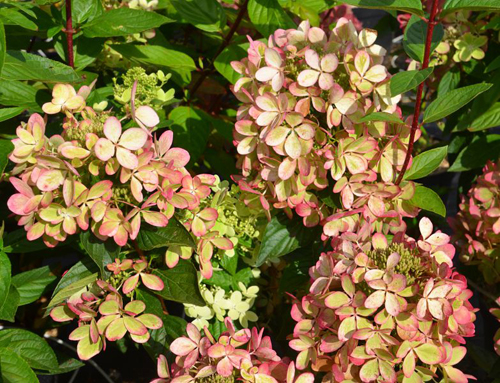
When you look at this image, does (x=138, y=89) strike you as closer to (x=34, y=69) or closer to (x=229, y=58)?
(x=34, y=69)

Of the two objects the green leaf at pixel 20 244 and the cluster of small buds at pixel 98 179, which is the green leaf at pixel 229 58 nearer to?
the cluster of small buds at pixel 98 179

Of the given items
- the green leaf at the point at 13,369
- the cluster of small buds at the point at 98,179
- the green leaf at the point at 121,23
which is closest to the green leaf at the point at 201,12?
the green leaf at the point at 121,23

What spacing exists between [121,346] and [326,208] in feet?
1.63

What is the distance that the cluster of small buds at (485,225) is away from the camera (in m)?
1.30

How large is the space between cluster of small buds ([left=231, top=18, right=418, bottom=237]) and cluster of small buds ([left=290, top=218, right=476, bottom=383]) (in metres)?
0.09

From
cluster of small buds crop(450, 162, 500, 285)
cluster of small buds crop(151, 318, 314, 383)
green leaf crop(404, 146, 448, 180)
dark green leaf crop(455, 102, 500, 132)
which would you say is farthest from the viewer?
dark green leaf crop(455, 102, 500, 132)

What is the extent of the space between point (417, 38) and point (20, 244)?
2.71ft

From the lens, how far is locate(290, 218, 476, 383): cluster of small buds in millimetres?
850

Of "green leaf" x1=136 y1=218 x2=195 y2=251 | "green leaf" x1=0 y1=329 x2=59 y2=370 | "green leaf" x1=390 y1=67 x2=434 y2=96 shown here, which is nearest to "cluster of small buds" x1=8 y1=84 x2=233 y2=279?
"green leaf" x1=136 y1=218 x2=195 y2=251

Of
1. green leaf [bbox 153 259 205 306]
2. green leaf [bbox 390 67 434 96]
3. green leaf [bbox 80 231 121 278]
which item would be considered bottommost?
green leaf [bbox 153 259 205 306]


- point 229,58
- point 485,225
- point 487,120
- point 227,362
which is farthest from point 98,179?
point 487,120

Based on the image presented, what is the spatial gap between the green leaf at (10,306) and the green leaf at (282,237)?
445mm

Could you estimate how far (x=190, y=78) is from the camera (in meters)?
1.44

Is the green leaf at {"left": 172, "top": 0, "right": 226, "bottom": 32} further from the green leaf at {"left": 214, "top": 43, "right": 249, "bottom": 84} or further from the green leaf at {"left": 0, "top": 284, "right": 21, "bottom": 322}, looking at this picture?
the green leaf at {"left": 0, "top": 284, "right": 21, "bottom": 322}
